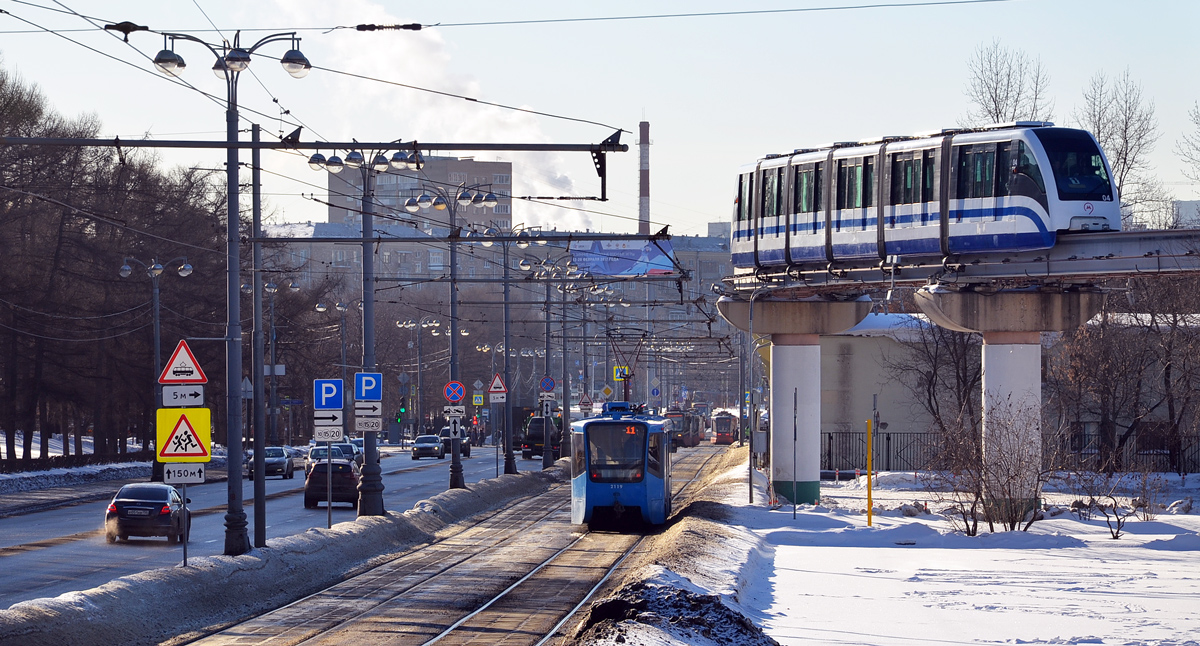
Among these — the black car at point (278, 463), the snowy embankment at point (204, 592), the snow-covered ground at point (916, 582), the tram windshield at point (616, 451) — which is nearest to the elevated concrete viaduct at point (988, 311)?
the snow-covered ground at point (916, 582)

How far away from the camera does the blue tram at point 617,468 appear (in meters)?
30.6

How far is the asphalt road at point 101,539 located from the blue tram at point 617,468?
693cm

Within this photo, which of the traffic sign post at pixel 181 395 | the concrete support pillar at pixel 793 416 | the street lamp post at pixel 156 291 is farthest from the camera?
the street lamp post at pixel 156 291

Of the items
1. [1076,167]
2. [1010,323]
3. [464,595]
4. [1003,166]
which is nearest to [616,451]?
[1010,323]

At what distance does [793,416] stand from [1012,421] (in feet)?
30.8

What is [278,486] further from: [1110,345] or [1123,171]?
[1123,171]

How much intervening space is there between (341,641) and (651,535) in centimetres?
1597

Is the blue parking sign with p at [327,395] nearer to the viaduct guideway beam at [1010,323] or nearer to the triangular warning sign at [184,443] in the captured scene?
the triangular warning sign at [184,443]

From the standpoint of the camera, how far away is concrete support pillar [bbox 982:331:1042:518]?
2756 centimetres

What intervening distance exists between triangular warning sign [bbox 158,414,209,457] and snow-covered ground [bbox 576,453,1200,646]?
643 cm

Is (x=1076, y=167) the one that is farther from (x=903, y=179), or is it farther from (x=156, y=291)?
(x=156, y=291)

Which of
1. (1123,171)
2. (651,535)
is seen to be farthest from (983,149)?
(1123,171)

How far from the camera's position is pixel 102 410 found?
59.6 m

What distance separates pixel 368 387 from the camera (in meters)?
27.2
